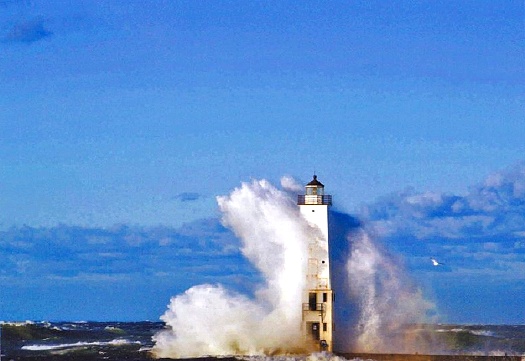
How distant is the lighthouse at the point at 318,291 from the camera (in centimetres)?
5116

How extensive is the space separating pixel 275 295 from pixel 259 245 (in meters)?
2.27

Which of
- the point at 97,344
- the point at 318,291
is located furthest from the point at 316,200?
the point at 97,344

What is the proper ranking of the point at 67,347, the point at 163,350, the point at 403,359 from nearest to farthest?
1. the point at 403,359
2. the point at 163,350
3. the point at 67,347

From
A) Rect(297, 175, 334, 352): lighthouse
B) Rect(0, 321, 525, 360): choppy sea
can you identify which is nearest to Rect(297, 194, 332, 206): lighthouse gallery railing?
Rect(297, 175, 334, 352): lighthouse

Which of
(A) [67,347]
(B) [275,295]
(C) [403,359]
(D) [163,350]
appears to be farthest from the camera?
(A) [67,347]

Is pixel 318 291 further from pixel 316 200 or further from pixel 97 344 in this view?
pixel 97 344

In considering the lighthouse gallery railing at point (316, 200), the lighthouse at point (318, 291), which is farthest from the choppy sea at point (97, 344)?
the lighthouse gallery railing at point (316, 200)

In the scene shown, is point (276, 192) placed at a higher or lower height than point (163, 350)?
higher

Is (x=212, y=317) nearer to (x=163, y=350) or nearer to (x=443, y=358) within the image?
(x=163, y=350)

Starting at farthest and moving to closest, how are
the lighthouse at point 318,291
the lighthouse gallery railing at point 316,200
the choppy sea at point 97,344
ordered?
the choppy sea at point 97,344 → the lighthouse gallery railing at point 316,200 → the lighthouse at point 318,291

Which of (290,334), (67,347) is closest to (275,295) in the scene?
(290,334)

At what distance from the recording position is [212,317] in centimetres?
5338

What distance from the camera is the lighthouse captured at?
168 ft

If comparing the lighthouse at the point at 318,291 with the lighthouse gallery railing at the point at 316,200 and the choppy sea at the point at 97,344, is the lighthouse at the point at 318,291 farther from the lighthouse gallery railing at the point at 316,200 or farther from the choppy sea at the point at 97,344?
the choppy sea at the point at 97,344
